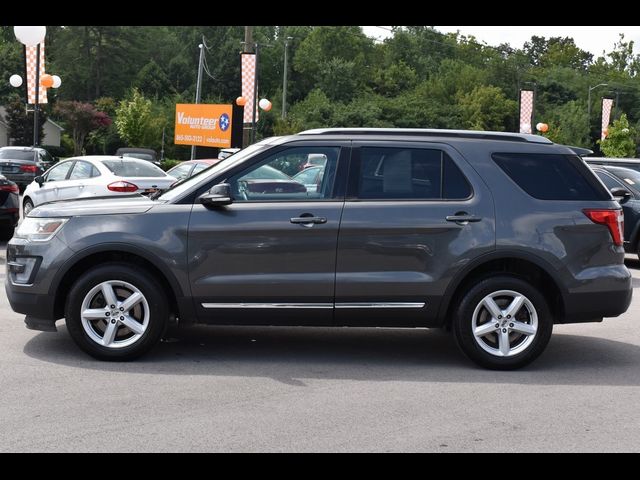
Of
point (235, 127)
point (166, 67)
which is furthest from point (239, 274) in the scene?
point (166, 67)

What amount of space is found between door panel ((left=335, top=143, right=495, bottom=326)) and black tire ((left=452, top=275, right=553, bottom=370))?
21cm

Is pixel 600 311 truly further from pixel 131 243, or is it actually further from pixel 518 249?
pixel 131 243

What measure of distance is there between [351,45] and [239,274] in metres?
106

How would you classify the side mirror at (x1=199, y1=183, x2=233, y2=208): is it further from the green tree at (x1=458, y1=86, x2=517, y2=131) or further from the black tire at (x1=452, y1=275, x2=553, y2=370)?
the green tree at (x1=458, y1=86, x2=517, y2=131)

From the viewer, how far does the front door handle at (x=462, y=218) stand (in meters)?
7.30

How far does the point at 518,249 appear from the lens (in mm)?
7328

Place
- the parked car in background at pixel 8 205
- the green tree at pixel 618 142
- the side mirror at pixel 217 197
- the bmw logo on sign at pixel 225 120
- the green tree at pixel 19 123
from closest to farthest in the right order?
the side mirror at pixel 217 197, the parked car in background at pixel 8 205, the bmw logo on sign at pixel 225 120, the green tree at pixel 618 142, the green tree at pixel 19 123

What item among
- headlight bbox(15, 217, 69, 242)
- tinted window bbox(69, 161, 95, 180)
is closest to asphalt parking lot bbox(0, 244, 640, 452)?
headlight bbox(15, 217, 69, 242)

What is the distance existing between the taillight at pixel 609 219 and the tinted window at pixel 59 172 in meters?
12.5

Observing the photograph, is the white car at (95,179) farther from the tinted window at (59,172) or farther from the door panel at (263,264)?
the door panel at (263,264)

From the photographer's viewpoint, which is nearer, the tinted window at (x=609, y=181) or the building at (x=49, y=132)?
the tinted window at (x=609, y=181)

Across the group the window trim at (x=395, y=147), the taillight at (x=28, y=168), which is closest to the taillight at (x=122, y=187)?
the window trim at (x=395, y=147)
